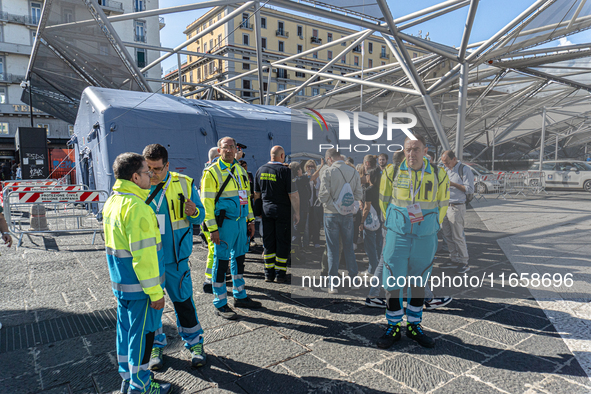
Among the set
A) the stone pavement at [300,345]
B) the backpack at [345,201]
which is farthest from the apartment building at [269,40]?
the stone pavement at [300,345]

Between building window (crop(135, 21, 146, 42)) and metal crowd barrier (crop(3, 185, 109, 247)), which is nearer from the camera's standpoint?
metal crowd barrier (crop(3, 185, 109, 247))

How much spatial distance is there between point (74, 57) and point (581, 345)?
18.1m

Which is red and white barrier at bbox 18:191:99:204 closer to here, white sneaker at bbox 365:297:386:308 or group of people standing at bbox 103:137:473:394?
group of people standing at bbox 103:137:473:394

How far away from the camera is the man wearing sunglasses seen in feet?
9.88

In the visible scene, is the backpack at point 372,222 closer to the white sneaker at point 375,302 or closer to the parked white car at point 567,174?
the white sneaker at point 375,302

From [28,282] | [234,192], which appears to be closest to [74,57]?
[28,282]

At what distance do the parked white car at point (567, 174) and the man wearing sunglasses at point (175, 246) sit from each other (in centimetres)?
2188

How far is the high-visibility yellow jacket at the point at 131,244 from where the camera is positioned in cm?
238

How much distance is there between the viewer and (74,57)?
15336mm

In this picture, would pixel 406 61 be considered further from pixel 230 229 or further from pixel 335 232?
pixel 230 229

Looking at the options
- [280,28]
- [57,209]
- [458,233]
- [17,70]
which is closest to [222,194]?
[458,233]

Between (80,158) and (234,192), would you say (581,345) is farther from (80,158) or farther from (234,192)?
(80,158)

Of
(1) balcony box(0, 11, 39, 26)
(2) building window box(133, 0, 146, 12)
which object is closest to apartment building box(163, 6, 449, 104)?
(2) building window box(133, 0, 146, 12)

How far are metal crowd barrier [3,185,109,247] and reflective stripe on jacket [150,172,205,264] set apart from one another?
524 cm
